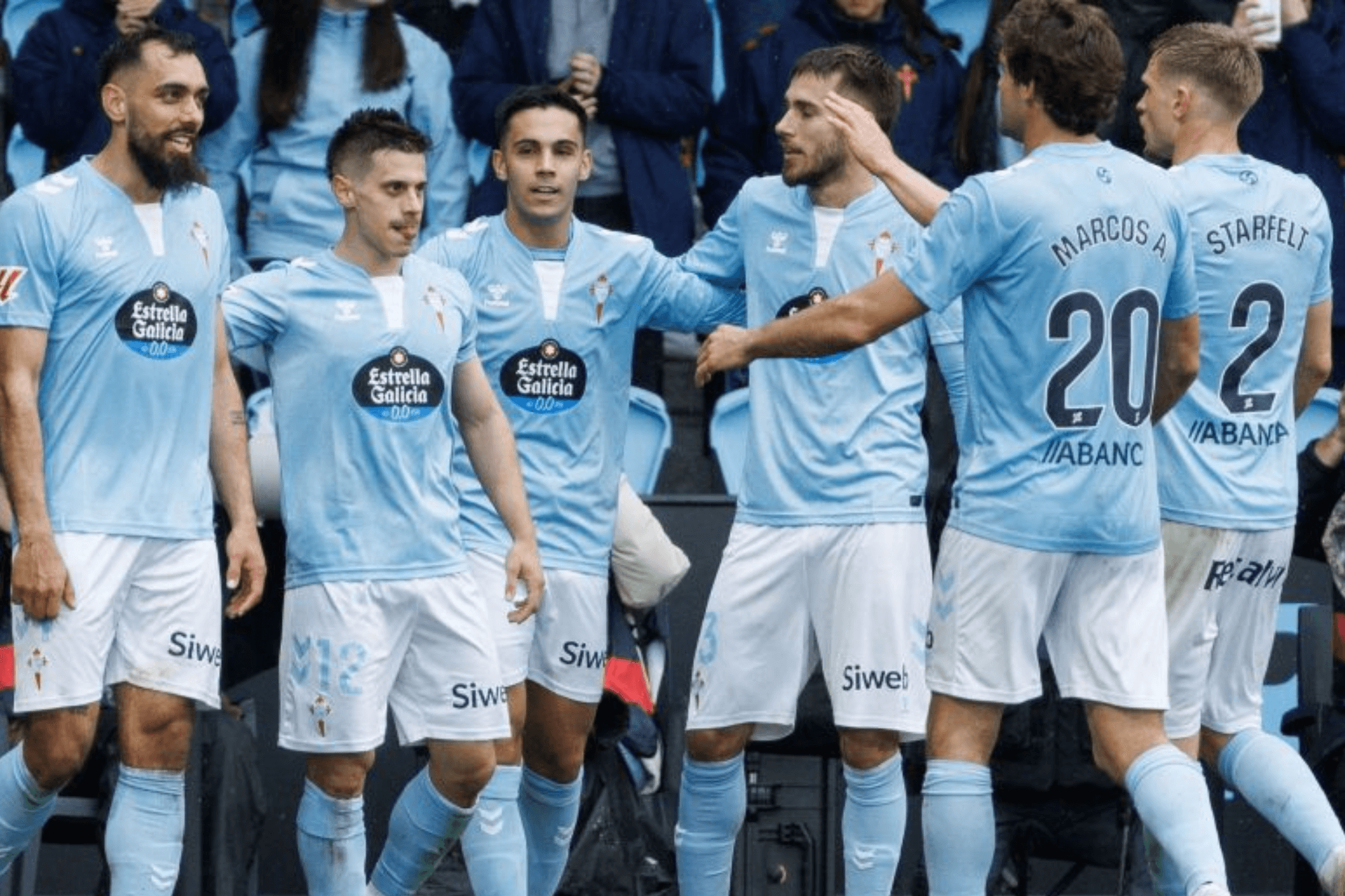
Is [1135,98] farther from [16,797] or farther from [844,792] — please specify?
[16,797]

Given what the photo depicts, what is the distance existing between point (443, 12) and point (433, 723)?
12.6 feet

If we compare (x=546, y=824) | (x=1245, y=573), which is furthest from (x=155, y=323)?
(x=1245, y=573)

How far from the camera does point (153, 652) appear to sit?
7445 millimetres

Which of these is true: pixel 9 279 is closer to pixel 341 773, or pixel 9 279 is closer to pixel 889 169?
pixel 341 773

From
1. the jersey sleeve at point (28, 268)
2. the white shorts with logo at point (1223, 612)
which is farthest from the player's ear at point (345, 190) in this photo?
the white shorts with logo at point (1223, 612)

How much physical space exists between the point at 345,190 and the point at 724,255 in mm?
1200

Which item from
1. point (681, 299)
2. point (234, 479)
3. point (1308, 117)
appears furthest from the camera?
point (1308, 117)

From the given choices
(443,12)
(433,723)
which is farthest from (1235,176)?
(443,12)

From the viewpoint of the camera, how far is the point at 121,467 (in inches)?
294

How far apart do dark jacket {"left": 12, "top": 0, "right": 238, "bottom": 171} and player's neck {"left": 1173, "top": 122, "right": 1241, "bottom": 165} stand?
11.3ft

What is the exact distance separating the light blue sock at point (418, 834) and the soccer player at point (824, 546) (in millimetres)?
723

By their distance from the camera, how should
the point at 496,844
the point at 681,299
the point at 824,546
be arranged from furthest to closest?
the point at 681,299
the point at 824,546
the point at 496,844

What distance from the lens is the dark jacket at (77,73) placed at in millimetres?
9930

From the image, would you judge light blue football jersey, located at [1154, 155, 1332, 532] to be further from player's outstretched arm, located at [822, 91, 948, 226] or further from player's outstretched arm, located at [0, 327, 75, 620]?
player's outstretched arm, located at [0, 327, 75, 620]
